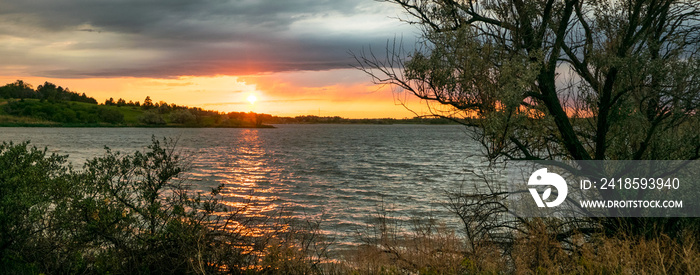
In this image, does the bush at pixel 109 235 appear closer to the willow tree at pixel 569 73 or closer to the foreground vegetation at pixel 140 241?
the foreground vegetation at pixel 140 241

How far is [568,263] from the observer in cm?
855

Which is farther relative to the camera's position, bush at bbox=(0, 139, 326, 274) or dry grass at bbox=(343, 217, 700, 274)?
bush at bbox=(0, 139, 326, 274)

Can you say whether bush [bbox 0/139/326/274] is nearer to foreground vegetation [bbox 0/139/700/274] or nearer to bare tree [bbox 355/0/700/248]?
foreground vegetation [bbox 0/139/700/274]

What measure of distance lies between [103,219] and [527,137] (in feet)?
29.3

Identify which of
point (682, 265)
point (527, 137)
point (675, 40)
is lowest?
point (682, 265)

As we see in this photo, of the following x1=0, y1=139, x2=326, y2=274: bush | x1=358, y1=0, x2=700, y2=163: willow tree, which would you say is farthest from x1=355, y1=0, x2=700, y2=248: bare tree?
x1=0, y1=139, x2=326, y2=274: bush

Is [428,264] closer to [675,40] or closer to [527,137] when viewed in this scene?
[527,137]

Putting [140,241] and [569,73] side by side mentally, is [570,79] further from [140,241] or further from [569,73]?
[140,241]

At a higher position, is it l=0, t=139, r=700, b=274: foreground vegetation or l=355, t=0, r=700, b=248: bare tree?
l=355, t=0, r=700, b=248: bare tree

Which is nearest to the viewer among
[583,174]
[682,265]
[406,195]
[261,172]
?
[682,265]

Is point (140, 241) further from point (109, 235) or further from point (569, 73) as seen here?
point (569, 73)

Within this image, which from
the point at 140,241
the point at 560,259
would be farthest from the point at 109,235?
the point at 560,259

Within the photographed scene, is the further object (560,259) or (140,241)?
(140,241)

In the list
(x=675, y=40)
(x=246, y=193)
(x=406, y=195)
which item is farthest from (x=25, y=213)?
(x=406, y=195)
